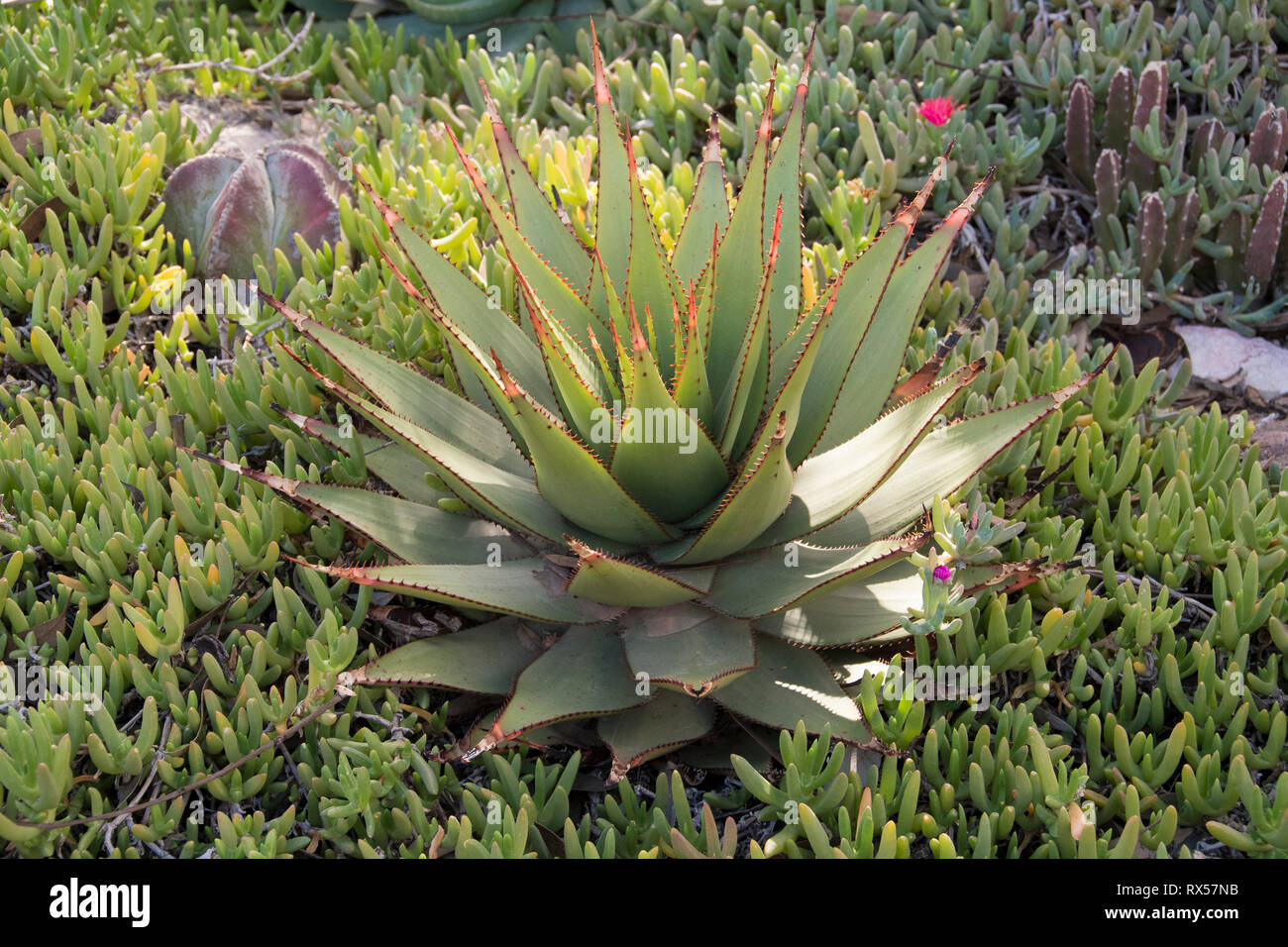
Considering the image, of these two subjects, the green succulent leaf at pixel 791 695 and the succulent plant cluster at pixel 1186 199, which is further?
the succulent plant cluster at pixel 1186 199

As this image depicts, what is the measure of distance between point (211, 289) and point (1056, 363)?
8.12 feet

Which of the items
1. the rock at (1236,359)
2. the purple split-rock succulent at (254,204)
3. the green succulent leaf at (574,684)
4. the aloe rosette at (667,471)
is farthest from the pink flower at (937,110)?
the green succulent leaf at (574,684)

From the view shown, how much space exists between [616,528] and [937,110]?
2.10 meters

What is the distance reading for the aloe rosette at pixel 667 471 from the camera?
7.35ft

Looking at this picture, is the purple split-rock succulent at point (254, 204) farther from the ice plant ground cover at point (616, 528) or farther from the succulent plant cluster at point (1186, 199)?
the succulent plant cluster at point (1186, 199)

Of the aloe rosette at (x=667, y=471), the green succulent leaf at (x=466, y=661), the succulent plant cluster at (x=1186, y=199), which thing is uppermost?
the succulent plant cluster at (x=1186, y=199)

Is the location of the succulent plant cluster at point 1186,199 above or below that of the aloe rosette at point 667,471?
above

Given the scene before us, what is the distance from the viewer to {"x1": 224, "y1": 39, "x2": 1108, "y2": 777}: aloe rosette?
224cm

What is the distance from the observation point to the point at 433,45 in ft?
16.0

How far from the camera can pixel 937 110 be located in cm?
371

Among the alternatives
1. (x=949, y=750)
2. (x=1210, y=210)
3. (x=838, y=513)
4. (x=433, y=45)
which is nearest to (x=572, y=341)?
(x=838, y=513)

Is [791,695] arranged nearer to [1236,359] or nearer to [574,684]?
[574,684]

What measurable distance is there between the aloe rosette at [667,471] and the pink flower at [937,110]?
1.27m

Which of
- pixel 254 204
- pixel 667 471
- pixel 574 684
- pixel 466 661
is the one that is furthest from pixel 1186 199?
pixel 254 204
